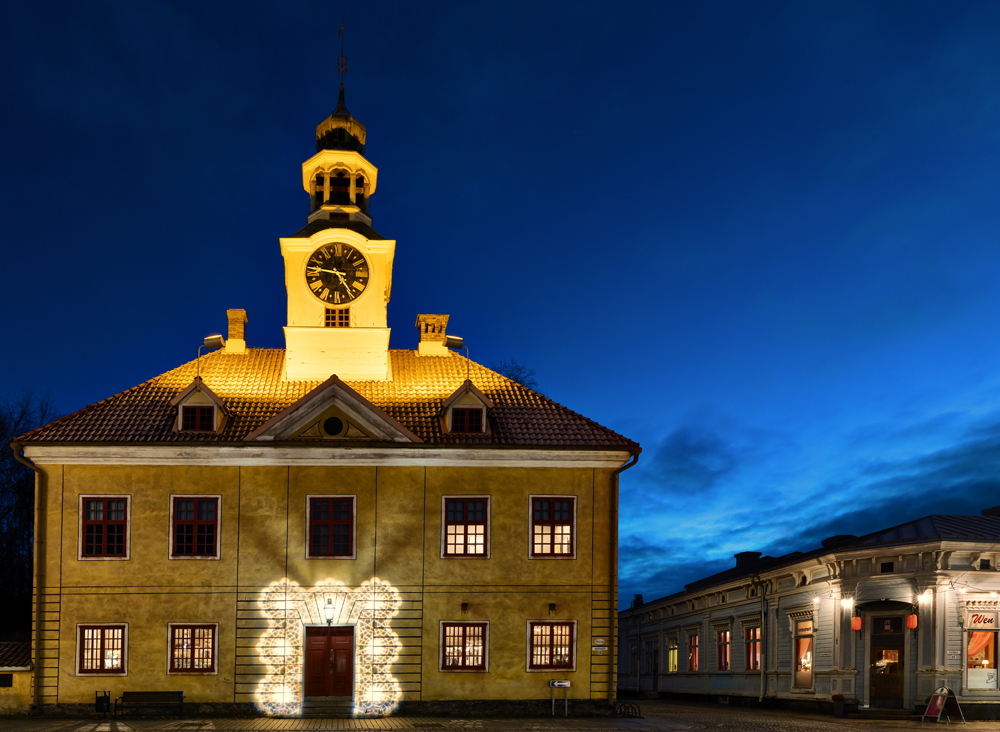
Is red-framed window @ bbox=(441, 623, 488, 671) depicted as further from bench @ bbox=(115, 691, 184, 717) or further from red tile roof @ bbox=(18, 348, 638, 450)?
bench @ bbox=(115, 691, 184, 717)

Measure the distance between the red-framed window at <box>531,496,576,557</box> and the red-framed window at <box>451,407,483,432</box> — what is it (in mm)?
2924

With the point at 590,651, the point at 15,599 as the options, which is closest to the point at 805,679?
the point at 590,651

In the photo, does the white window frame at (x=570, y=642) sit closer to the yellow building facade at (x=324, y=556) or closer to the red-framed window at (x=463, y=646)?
the yellow building facade at (x=324, y=556)

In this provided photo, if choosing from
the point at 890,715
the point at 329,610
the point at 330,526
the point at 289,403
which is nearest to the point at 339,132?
the point at 289,403

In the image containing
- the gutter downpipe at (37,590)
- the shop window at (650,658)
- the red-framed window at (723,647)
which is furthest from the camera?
the shop window at (650,658)

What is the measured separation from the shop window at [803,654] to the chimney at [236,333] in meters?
23.3

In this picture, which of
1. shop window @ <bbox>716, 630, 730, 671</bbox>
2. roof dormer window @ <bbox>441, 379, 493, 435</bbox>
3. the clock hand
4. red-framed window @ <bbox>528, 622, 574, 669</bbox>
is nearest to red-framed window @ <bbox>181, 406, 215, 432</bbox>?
the clock hand

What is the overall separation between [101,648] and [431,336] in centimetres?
1486

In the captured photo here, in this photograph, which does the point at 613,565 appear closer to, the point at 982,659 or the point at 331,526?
the point at 331,526

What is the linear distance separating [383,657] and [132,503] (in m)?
9.00

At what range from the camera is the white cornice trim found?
2658cm

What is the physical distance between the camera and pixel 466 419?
28.0 meters

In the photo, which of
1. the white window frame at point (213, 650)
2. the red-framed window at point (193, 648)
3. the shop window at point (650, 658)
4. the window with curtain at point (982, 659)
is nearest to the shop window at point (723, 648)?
the shop window at point (650, 658)

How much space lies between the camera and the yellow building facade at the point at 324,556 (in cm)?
2602
